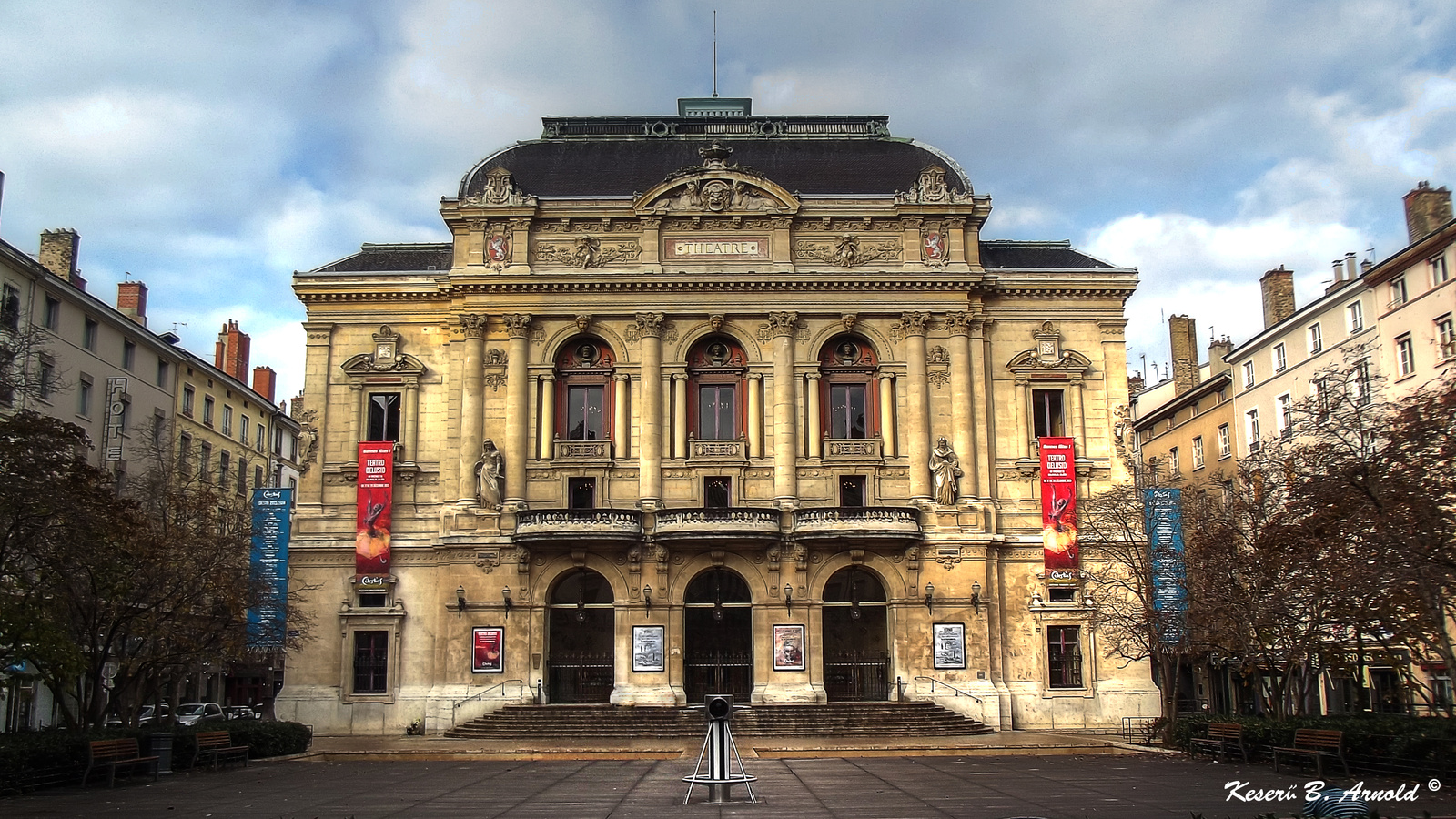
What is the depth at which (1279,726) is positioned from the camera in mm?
28734

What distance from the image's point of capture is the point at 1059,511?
155ft

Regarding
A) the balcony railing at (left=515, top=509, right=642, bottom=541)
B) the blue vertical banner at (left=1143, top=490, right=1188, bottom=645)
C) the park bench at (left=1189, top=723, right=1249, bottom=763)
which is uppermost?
the balcony railing at (left=515, top=509, right=642, bottom=541)

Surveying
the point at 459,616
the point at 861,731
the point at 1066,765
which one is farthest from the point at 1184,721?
the point at 459,616

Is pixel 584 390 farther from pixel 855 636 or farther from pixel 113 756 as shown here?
pixel 113 756

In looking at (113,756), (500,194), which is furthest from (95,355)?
(113,756)

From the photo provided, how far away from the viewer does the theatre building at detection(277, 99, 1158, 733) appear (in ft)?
151

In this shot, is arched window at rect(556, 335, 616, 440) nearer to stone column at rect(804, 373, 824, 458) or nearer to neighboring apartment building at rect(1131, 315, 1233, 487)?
stone column at rect(804, 373, 824, 458)

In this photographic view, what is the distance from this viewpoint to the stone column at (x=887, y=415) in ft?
158

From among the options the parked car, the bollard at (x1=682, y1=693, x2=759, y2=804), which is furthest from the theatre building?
the bollard at (x1=682, y1=693, x2=759, y2=804)

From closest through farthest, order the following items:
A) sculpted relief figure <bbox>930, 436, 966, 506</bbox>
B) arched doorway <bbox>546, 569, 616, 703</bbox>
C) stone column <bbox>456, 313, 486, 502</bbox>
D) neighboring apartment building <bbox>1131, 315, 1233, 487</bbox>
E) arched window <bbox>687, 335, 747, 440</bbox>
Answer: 1. arched doorway <bbox>546, 569, 616, 703</bbox>
2. sculpted relief figure <bbox>930, 436, 966, 506</bbox>
3. stone column <bbox>456, 313, 486, 502</bbox>
4. arched window <bbox>687, 335, 747, 440</bbox>
5. neighboring apartment building <bbox>1131, 315, 1233, 487</bbox>

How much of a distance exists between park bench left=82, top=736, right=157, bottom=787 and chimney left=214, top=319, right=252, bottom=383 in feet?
157

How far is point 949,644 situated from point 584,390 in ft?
55.9

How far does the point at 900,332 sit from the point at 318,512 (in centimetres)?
2369

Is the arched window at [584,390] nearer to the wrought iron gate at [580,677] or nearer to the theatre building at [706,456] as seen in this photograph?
the theatre building at [706,456]
